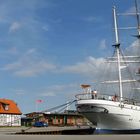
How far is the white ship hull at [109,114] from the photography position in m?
63.9

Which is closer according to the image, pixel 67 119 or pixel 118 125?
pixel 118 125

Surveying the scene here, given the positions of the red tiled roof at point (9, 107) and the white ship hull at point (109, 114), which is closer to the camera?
the white ship hull at point (109, 114)

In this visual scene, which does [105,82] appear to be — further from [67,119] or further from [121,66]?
[67,119]

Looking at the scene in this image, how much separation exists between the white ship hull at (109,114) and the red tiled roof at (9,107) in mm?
54963

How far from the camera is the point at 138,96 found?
83.5 metres

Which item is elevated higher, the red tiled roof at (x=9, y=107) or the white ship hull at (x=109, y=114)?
the red tiled roof at (x=9, y=107)

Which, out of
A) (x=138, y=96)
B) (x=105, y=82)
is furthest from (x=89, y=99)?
(x=138, y=96)

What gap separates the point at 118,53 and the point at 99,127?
17.8m

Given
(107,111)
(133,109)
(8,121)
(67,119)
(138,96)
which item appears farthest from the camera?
(67,119)

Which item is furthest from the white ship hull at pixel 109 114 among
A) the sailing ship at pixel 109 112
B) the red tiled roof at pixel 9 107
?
the red tiled roof at pixel 9 107

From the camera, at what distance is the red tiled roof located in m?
118

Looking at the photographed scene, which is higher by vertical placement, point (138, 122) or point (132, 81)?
point (132, 81)

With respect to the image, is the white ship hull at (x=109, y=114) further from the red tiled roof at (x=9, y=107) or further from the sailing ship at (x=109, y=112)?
the red tiled roof at (x=9, y=107)

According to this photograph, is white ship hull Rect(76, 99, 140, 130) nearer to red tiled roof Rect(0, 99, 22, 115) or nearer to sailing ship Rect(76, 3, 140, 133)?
sailing ship Rect(76, 3, 140, 133)
